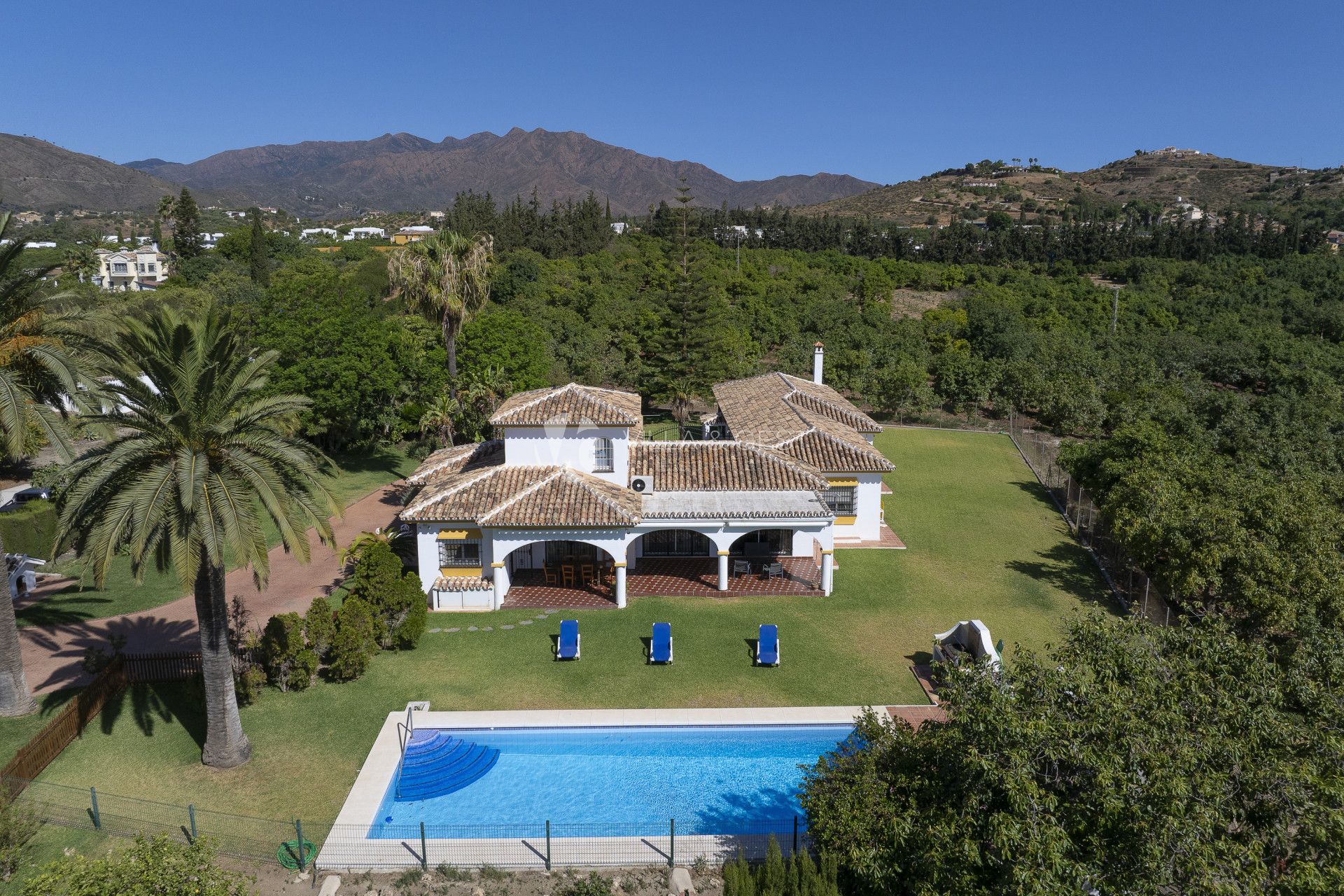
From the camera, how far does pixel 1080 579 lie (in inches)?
917

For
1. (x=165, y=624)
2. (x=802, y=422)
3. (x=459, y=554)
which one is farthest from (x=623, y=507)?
(x=165, y=624)

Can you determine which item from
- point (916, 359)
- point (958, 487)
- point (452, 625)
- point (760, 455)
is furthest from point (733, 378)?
point (452, 625)

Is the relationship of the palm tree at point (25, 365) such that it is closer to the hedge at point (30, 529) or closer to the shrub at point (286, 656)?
the shrub at point (286, 656)

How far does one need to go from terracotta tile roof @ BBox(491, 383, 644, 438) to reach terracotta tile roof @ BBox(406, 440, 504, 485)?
6.30ft

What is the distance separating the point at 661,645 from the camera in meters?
18.0

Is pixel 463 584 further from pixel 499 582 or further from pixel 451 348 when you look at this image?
pixel 451 348

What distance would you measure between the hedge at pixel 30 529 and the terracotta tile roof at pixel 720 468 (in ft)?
52.9

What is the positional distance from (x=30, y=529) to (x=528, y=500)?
14.3 m

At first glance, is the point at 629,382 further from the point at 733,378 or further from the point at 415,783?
the point at 415,783

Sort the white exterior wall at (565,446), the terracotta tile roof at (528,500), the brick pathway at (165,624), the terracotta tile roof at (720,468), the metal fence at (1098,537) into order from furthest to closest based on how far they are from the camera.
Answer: the terracotta tile roof at (720,468) → the white exterior wall at (565,446) → the metal fence at (1098,537) → the terracotta tile roof at (528,500) → the brick pathway at (165,624)

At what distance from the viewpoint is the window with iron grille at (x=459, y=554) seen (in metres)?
21.1

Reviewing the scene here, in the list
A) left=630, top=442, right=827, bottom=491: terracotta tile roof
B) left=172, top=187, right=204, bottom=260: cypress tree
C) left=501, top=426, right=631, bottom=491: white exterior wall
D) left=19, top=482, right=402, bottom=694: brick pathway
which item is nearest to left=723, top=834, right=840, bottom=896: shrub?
left=19, top=482, right=402, bottom=694: brick pathway

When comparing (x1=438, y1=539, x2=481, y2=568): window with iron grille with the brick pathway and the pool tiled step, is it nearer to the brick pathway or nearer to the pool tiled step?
the brick pathway

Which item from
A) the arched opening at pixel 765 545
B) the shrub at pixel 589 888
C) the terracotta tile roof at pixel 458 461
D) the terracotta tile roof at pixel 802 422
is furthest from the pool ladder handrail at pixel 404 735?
the terracotta tile roof at pixel 802 422
